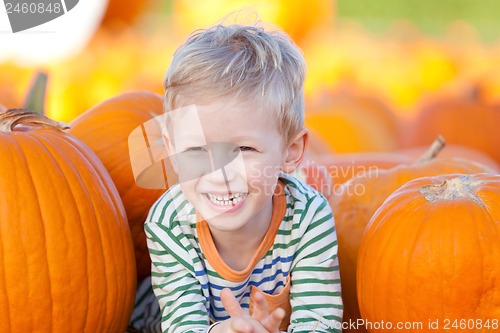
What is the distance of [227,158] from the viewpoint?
1.62 m

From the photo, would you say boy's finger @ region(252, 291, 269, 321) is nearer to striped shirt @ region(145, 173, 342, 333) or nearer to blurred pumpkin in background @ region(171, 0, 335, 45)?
striped shirt @ region(145, 173, 342, 333)

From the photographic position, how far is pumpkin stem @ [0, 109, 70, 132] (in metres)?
1.74

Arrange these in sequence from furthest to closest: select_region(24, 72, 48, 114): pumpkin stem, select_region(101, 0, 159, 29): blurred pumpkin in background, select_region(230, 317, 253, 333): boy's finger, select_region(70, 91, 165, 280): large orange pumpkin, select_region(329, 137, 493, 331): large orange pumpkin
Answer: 1. select_region(101, 0, 159, 29): blurred pumpkin in background
2. select_region(24, 72, 48, 114): pumpkin stem
3. select_region(70, 91, 165, 280): large orange pumpkin
4. select_region(329, 137, 493, 331): large orange pumpkin
5. select_region(230, 317, 253, 333): boy's finger

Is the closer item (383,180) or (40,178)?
(40,178)

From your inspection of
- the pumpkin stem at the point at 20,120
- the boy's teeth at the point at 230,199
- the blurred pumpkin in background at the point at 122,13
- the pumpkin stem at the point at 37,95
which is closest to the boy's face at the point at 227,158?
the boy's teeth at the point at 230,199

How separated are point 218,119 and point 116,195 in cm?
38

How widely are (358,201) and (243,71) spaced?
60 cm

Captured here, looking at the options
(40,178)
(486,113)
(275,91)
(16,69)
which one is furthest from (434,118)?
(40,178)

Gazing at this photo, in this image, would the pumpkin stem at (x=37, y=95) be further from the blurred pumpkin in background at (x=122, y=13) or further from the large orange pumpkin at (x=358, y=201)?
the blurred pumpkin in background at (x=122, y=13)

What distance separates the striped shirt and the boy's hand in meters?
0.19

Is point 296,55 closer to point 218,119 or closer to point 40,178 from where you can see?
point 218,119

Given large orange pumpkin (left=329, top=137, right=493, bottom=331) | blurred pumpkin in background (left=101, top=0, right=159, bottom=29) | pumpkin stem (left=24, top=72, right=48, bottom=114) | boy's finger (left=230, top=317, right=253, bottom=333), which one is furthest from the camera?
blurred pumpkin in background (left=101, top=0, right=159, bottom=29)

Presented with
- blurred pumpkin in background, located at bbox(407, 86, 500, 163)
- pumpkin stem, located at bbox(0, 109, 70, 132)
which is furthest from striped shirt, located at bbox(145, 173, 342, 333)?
blurred pumpkin in background, located at bbox(407, 86, 500, 163)

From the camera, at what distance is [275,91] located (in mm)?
1666
